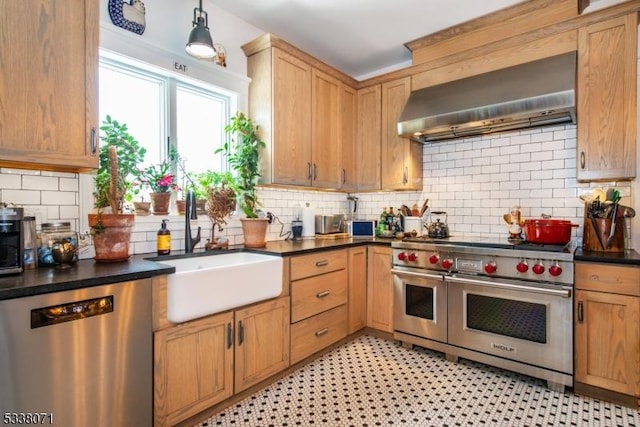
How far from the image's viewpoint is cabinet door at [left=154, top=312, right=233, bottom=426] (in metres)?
1.66

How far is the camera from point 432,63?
3100 millimetres

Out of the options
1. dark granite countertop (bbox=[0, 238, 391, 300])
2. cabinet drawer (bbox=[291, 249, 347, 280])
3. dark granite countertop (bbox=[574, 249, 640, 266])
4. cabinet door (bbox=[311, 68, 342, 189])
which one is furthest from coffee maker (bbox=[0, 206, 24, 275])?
dark granite countertop (bbox=[574, 249, 640, 266])

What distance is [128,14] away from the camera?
2107 millimetres

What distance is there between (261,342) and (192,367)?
1.53 ft

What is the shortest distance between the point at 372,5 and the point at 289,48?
73cm

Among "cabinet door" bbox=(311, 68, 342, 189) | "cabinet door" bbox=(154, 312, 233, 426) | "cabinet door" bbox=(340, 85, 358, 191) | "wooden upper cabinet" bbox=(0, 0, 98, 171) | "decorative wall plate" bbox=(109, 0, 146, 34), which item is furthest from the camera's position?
"cabinet door" bbox=(340, 85, 358, 191)

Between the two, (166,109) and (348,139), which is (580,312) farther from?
(166,109)

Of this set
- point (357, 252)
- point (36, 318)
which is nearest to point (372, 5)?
point (357, 252)

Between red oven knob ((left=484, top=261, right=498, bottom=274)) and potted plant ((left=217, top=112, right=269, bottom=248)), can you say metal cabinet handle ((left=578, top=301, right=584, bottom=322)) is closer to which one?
red oven knob ((left=484, top=261, right=498, bottom=274))

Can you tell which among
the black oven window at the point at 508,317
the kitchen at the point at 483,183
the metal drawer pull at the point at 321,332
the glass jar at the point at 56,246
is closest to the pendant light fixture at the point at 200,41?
the kitchen at the point at 483,183

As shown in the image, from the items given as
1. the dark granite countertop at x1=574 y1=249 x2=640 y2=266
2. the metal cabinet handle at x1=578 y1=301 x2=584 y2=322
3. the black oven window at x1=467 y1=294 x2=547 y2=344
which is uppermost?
the dark granite countertop at x1=574 y1=249 x2=640 y2=266

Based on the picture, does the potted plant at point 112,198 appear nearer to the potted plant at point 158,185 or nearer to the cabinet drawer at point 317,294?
the potted plant at point 158,185

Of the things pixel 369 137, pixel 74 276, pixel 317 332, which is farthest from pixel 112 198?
pixel 369 137

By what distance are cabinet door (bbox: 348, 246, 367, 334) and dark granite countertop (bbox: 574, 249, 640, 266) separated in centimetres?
154
